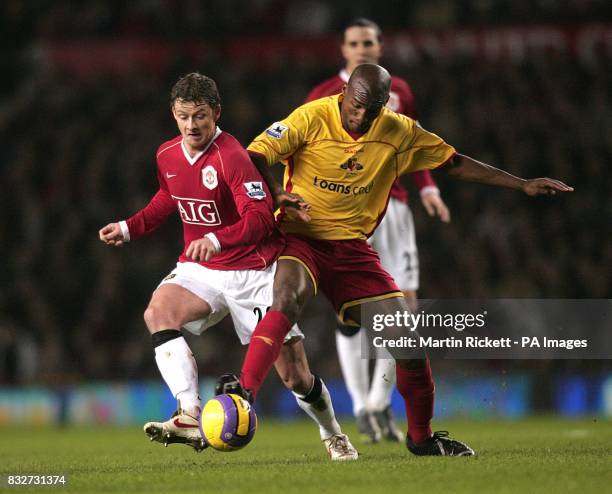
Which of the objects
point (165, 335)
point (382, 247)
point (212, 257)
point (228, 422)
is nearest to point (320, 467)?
point (228, 422)

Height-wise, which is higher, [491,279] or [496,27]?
[496,27]

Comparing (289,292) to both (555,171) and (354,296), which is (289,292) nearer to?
(354,296)

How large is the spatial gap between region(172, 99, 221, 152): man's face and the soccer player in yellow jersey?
246mm

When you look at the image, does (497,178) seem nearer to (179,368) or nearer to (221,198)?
(221,198)

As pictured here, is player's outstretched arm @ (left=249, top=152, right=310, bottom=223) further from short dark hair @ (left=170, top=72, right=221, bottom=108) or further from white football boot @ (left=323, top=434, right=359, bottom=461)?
white football boot @ (left=323, top=434, right=359, bottom=461)

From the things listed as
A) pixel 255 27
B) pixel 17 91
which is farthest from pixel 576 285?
pixel 17 91

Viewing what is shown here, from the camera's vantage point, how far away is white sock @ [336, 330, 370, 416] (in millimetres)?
8289

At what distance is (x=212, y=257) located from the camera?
5770 millimetres

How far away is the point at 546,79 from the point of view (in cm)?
1518

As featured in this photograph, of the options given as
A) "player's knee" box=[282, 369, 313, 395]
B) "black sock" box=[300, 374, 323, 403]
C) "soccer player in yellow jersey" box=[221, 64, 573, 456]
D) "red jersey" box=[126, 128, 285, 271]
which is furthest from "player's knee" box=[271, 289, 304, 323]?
"black sock" box=[300, 374, 323, 403]

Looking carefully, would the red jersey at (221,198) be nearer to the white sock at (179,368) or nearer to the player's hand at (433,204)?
the white sock at (179,368)

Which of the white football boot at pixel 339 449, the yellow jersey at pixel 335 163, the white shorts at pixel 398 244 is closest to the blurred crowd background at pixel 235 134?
the white shorts at pixel 398 244

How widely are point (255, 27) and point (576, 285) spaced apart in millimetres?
6625

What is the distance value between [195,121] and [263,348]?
1.21 metres
